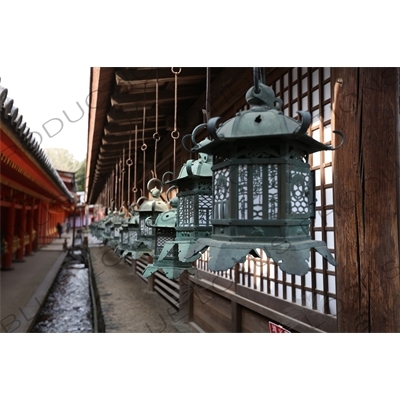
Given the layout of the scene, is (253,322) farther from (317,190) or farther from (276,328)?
(317,190)

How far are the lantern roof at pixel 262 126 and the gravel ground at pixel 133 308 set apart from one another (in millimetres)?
4224

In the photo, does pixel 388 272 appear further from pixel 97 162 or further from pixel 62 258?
pixel 62 258

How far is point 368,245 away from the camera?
2.03 m

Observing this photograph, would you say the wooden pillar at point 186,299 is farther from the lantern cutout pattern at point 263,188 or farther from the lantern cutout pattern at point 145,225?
the lantern cutout pattern at point 263,188

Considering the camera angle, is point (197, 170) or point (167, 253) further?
point (167, 253)

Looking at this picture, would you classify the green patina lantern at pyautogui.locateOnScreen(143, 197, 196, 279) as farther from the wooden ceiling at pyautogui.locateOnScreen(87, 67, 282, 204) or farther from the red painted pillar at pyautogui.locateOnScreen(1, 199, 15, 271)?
the red painted pillar at pyautogui.locateOnScreen(1, 199, 15, 271)

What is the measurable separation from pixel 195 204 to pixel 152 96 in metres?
3.07

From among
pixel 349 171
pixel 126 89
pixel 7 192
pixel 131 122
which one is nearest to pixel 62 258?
pixel 7 192

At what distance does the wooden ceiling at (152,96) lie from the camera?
131 inches

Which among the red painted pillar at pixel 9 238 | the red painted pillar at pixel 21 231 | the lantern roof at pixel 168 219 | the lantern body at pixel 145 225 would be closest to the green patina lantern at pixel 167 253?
the lantern roof at pixel 168 219

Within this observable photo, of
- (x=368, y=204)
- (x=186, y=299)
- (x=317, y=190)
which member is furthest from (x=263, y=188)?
(x=186, y=299)

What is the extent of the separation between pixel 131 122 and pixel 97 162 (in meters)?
3.94

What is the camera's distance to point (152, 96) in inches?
167

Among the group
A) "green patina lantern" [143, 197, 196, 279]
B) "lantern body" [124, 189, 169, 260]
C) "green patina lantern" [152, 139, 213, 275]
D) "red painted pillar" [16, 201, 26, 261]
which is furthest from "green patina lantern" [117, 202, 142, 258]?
"red painted pillar" [16, 201, 26, 261]
